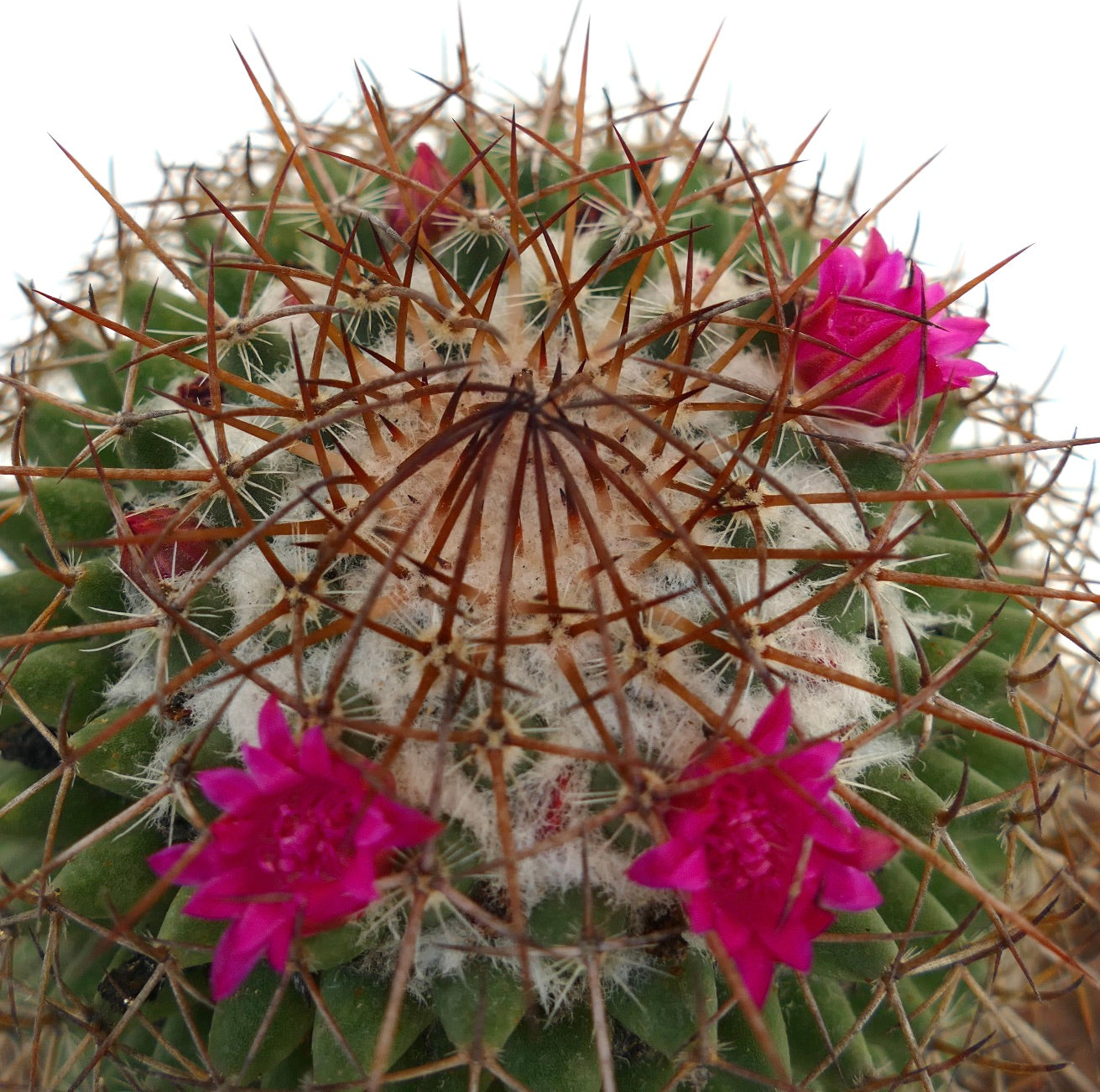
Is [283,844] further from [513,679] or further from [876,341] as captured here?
[876,341]

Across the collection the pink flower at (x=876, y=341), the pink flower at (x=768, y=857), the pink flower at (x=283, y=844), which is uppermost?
the pink flower at (x=876, y=341)

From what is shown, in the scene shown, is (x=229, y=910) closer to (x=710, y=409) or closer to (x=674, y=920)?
(x=674, y=920)

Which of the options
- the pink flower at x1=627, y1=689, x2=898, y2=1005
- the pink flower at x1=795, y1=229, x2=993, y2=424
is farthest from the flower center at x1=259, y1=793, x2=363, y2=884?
the pink flower at x1=795, y1=229, x2=993, y2=424

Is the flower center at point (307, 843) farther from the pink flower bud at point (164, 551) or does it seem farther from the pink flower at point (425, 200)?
the pink flower at point (425, 200)

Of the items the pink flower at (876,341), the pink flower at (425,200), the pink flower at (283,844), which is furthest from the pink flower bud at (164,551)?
the pink flower at (876,341)

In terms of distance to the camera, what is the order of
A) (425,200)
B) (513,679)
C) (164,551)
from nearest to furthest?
(513,679) < (164,551) < (425,200)

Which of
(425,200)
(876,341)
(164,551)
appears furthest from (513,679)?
(425,200)

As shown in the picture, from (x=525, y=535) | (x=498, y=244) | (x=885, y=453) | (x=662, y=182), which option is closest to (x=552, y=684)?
(x=525, y=535)
